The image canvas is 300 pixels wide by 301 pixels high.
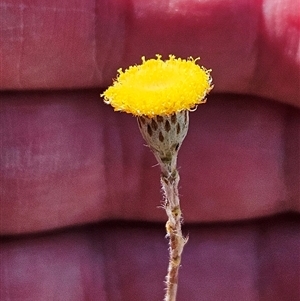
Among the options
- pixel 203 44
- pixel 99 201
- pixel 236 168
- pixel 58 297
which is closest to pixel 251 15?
pixel 203 44

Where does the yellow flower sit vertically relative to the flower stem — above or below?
above

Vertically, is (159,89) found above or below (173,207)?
above

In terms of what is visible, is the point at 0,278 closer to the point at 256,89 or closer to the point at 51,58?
the point at 51,58

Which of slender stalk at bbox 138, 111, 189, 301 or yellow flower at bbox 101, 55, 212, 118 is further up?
yellow flower at bbox 101, 55, 212, 118

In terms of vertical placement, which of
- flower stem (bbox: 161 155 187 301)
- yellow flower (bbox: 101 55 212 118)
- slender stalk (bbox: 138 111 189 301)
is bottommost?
flower stem (bbox: 161 155 187 301)

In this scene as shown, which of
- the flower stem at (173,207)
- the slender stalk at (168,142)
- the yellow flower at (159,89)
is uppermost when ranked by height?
the yellow flower at (159,89)

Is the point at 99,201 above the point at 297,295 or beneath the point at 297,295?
above
